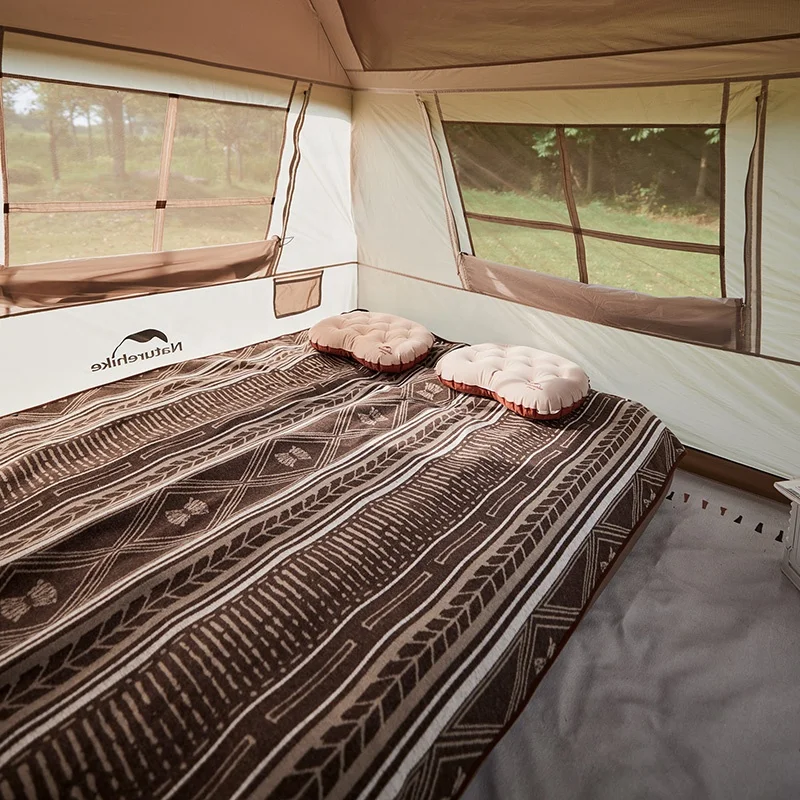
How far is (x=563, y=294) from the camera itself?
104 inches

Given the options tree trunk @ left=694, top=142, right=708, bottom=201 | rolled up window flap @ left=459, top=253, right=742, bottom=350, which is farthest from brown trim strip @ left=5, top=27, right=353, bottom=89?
tree trunk @ left=694, top=142, right=708, bottom=201

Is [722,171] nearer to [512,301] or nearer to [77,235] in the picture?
→ [512,301]

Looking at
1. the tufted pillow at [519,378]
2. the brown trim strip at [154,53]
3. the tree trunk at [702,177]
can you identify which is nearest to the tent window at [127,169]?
the brown trim strip at [154,53]

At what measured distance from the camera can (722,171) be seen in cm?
206

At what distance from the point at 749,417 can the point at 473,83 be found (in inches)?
66.6

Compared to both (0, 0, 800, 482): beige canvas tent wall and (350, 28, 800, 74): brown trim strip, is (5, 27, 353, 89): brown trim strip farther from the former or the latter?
(350, 28, 800, 74): brown trim strip

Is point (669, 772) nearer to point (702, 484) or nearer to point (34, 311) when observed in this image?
point (702, 484)

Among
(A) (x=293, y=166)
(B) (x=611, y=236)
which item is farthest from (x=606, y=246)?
(A) (x=293, y=166)

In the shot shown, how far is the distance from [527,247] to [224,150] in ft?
4.51

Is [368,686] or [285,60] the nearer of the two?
[368,686]

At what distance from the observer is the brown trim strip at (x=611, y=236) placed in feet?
7.23

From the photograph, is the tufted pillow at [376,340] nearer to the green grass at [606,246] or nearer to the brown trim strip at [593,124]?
the green grass at [606,246]

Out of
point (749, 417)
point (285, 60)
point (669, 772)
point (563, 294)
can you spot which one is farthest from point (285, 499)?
point (285, 60)

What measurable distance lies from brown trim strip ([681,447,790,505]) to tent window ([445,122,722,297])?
68cm
